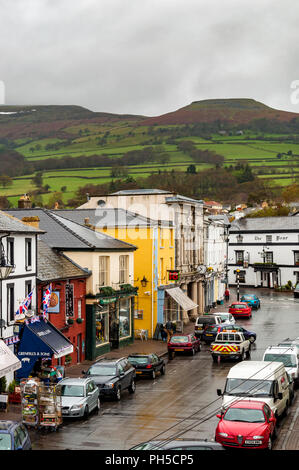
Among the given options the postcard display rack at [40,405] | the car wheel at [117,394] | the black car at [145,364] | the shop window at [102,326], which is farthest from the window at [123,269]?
the postcard display rack at [40,405]

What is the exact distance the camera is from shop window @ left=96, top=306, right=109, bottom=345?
41969mm

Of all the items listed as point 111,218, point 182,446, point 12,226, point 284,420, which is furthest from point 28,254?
point 182,446

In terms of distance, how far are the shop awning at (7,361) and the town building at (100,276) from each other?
34.7 ft

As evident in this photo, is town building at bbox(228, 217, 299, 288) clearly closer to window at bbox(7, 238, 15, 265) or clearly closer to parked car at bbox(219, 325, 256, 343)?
parked car at bbox(219, 325, 256, 343)

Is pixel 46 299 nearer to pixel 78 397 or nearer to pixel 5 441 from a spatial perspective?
pixel 78 397

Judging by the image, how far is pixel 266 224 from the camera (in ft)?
326

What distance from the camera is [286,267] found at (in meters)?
96.1

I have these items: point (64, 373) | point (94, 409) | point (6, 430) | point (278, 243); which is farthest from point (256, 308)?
point (6, 430)

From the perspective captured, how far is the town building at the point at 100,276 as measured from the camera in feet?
135

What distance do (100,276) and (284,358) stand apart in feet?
48.1

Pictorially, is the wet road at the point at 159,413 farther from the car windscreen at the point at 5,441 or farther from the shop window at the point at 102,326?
the shop window at the point at 102,326

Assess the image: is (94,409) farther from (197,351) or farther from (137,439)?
(197,351)

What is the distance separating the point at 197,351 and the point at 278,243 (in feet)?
181
